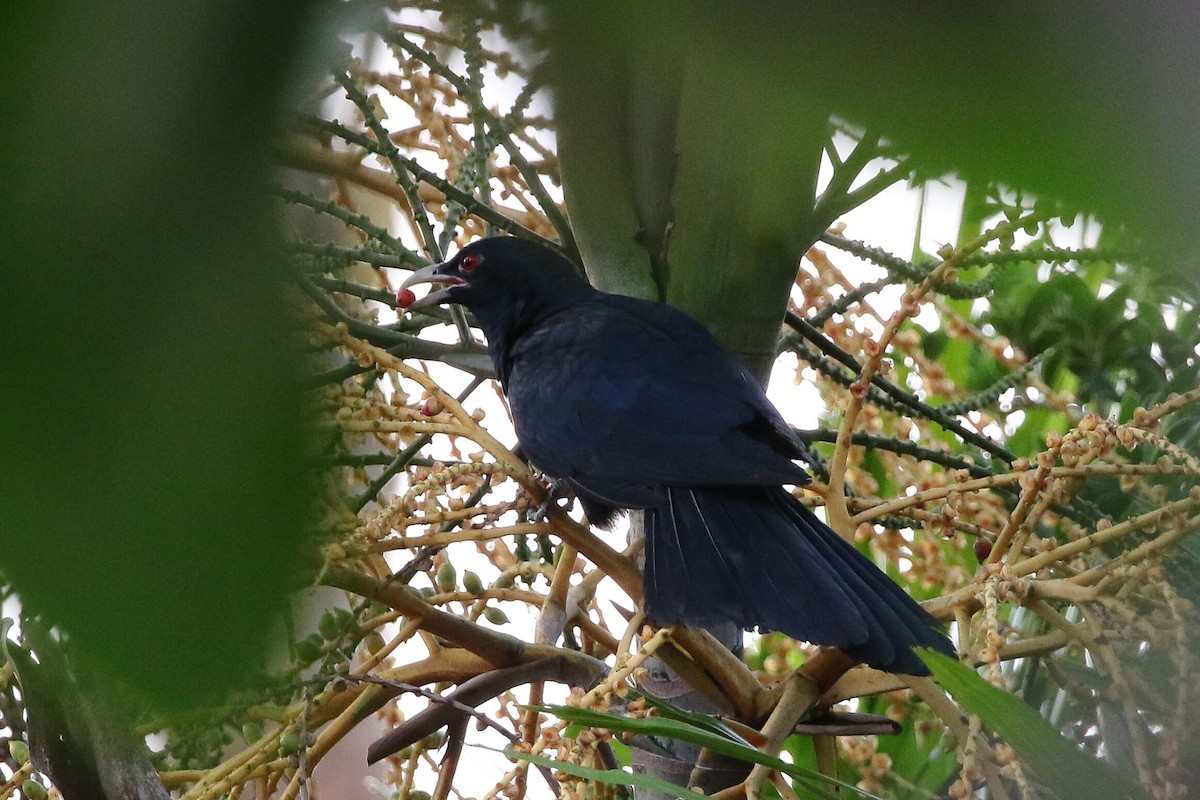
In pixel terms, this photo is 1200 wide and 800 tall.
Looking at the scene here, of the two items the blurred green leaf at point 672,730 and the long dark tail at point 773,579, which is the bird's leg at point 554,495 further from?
the blurred green leaf at point 672,730

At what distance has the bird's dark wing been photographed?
1000mm

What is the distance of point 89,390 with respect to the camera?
12cm

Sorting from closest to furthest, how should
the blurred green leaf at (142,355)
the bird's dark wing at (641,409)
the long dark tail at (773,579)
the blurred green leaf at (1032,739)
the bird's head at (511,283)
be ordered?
the blurred green leaf at (142,355)
the blurred green leaf at (1032,739)
the long dark tail at (773,579)
the bird's dark wing at (641,409)
the bird's head at (511,283)

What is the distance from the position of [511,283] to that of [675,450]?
0.39 m

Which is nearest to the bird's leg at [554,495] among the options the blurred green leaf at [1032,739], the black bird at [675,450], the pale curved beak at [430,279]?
the black bird at [675,450]

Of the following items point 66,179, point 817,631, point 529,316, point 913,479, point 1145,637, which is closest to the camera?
point 66,179

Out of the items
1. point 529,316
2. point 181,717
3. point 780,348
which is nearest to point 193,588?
point 181,717

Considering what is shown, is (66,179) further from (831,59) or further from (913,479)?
(913,479)

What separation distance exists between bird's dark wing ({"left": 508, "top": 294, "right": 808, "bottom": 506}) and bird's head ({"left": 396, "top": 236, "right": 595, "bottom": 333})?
0.39 ft

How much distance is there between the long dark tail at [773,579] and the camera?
2.46ft

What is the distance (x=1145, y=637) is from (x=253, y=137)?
2.18ft

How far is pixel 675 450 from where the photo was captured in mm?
1060

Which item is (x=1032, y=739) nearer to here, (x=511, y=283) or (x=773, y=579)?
(x=773, y=579)

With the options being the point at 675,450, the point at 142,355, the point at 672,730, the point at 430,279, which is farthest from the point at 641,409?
the point at 142,355
